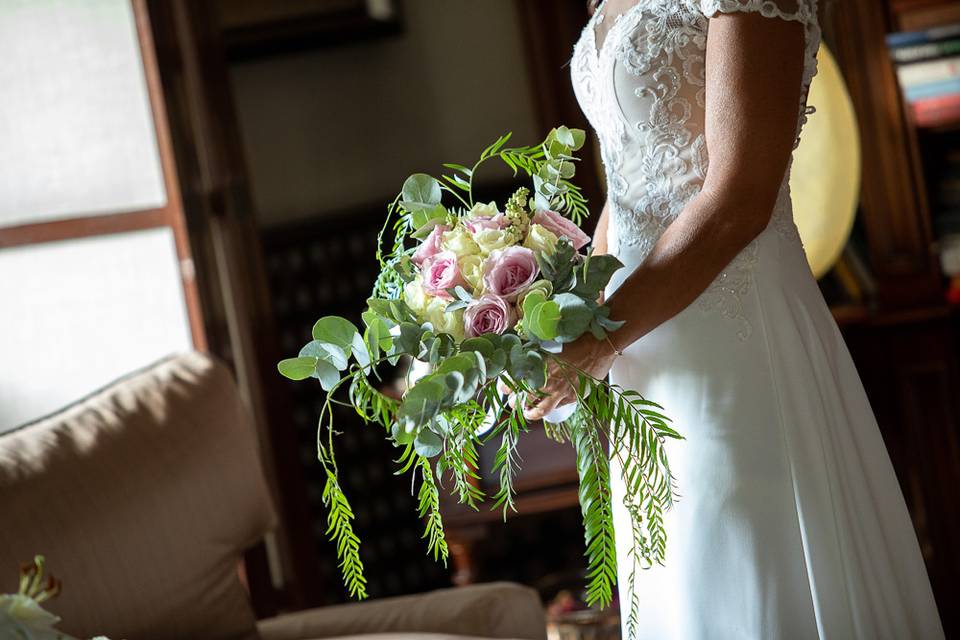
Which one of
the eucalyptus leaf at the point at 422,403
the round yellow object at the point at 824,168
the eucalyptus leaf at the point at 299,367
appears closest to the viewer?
the eucalyptus leaf at the point at 422,403

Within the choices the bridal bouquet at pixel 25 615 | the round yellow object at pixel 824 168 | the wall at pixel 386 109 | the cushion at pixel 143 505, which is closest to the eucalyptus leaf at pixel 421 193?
the bridal bouquet at pixel 25 615

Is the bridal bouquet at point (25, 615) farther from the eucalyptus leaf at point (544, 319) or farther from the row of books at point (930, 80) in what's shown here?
the row of books at point (930, 80)

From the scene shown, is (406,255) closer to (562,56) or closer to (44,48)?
(44,48)

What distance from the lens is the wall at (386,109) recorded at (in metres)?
3.62

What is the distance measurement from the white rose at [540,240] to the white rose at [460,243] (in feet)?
0.20

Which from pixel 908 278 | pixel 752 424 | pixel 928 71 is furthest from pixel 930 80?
pixel 752 424

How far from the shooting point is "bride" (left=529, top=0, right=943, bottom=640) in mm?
1277

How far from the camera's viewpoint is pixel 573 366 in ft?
3.98

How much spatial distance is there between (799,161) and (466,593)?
121 cm

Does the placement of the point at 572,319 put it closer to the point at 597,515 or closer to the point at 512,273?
the point at 512,273

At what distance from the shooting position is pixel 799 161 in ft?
8.03

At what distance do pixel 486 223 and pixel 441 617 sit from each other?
2.57 feet

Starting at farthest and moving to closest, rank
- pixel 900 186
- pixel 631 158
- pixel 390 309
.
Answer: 1. pixel 900 186
2. pixel 631 158
3. pixel 390 309

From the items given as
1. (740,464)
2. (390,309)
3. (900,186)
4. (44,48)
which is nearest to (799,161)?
(900,186)
